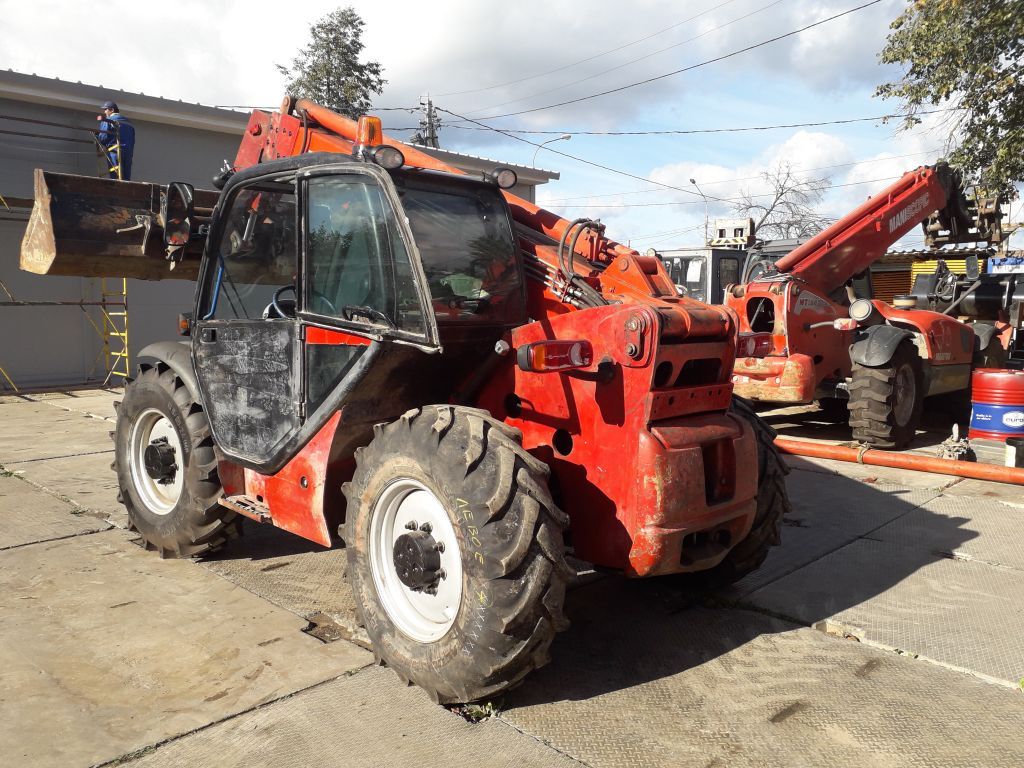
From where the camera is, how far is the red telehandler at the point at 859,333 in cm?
876

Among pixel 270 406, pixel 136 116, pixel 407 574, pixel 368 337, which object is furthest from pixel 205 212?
pixel 136 116

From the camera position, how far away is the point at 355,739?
3094 millimetres

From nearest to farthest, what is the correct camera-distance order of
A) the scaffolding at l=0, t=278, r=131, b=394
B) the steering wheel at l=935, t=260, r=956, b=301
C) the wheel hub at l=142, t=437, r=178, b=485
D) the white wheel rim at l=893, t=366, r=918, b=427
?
the wheel hub at l=142, t=437, r=178, b=485
the white wheel rim at l=893, t=366, r=918, b=427
the steering wheel at l=935, t=260, r=956, b=301
the scaffolding at l=0, t=278, r=131, b=394

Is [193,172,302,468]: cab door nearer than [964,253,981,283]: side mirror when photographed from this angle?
Yes

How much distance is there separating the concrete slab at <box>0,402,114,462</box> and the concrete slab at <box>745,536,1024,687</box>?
23.6ft

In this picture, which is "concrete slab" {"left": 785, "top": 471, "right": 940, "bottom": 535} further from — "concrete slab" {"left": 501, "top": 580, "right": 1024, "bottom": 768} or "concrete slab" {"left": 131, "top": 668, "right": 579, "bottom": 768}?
"concrete slab" {"left": 131, "top": 668, "right": 579, "bottom": 768}

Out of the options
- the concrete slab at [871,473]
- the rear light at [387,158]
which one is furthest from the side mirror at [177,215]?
the concrete slab at [871,473]

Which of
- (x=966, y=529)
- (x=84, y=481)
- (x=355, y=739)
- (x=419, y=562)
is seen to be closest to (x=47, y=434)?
(x=84, y=481)

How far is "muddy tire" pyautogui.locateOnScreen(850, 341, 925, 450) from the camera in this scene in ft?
28.1

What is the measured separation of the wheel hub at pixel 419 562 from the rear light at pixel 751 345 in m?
1.75

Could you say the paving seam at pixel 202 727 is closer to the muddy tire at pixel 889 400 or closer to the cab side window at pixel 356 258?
the cab side window at pixel 356 258

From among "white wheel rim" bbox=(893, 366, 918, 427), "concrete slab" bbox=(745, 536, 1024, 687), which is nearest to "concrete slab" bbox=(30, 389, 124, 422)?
"concrete slab" bbox=(745, 536, 1024, 687)

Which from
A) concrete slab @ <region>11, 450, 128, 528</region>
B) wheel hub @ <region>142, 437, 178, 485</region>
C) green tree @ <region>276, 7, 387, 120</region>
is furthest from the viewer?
green tree @ <region>276, 7, 387, 120</region>

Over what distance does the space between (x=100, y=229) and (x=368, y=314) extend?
116 inches
